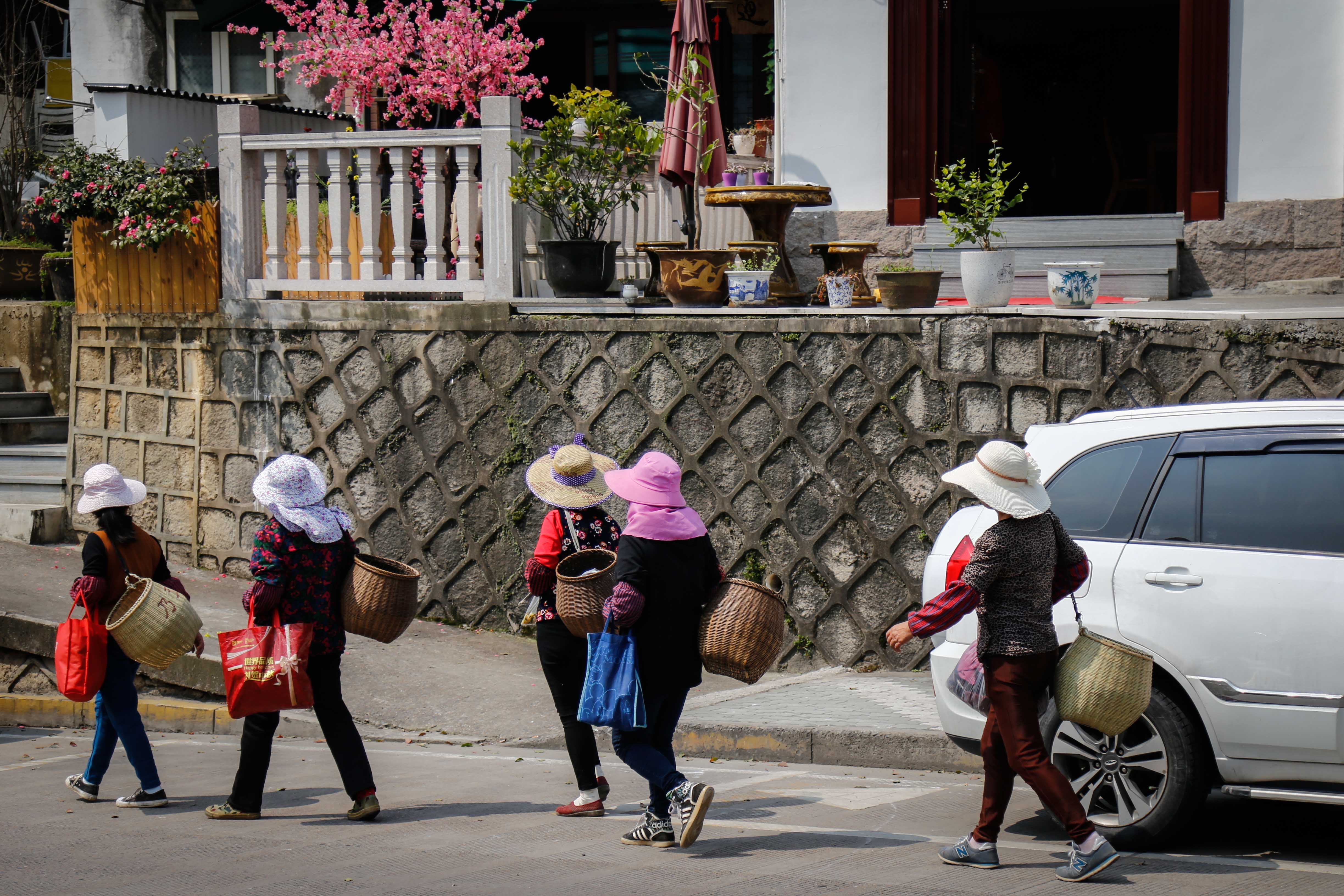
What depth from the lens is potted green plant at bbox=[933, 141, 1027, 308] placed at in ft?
29.1

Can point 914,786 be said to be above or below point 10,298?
below

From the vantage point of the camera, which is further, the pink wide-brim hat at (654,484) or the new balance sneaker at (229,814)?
the new balance sneaker at (229,814)

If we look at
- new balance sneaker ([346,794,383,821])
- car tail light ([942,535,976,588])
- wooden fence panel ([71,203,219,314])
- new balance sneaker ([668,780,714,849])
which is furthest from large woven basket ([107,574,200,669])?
wooden fence panel ([71,203,219,314])

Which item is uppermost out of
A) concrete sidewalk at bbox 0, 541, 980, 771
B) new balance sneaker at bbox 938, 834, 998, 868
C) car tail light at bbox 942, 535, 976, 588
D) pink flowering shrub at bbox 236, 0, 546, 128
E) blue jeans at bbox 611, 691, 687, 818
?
pink flowering shrub at bbox 236, 0, 546, 128

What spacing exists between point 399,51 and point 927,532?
781 cm

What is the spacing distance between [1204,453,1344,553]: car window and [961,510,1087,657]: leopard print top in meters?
0.79

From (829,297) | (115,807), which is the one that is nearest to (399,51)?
(829,297)

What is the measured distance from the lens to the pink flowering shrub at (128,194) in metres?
10.8

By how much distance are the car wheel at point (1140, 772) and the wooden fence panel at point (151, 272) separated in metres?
7.59

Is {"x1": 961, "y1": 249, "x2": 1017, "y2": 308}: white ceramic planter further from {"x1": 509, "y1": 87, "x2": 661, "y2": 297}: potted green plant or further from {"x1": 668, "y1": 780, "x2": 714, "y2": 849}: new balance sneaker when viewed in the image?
{"x1": 668, "y1": 780, "x2": 714, "y2": 849}: new balance sneaker

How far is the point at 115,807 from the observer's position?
6.59 meters

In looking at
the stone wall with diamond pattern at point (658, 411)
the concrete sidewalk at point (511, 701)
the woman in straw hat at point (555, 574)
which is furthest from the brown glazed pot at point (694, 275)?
the woman in straw hat at point (555, 574)

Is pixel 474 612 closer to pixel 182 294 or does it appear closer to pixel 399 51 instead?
pixel 182 294

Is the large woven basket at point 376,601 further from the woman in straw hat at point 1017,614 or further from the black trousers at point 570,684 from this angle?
the woman in straw hat at point 1017,614
